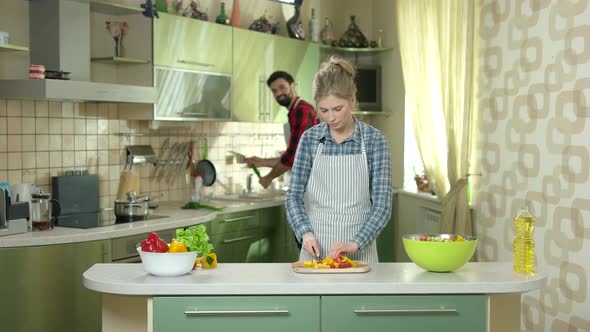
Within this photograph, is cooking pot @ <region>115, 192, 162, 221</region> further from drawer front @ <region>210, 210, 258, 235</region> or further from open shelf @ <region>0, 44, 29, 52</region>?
A: open shelf @ <region>0, 44, 29, 52</region>

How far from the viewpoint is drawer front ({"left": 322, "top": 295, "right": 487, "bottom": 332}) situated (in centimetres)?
244

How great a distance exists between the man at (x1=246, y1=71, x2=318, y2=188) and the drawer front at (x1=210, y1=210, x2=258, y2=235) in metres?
0.39

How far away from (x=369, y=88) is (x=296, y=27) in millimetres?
925

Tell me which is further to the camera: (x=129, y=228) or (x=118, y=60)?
(x=118, y=60)

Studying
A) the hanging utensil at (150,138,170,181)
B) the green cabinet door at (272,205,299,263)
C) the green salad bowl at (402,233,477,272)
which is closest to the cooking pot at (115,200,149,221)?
the hanging utensil at (150,138,170,181)

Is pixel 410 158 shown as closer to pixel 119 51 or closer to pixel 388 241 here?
pixel 388 241

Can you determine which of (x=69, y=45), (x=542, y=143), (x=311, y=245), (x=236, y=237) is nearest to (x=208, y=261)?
(x=311, y=245)

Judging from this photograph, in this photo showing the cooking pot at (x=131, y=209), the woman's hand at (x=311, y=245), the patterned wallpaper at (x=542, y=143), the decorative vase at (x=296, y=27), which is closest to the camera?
the woman's hand at (x=311, y=245)

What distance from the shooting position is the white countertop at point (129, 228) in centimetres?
355

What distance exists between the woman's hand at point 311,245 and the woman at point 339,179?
0.05 metres

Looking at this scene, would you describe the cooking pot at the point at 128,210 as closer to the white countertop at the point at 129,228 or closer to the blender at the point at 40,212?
the white countertop at the point at 129,228

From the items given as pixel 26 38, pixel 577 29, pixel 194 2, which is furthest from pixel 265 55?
pixel 577 29

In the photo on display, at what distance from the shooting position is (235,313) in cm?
240

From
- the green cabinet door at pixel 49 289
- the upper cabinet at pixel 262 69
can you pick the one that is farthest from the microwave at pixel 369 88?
the green cabinet door at pixel 49 289
